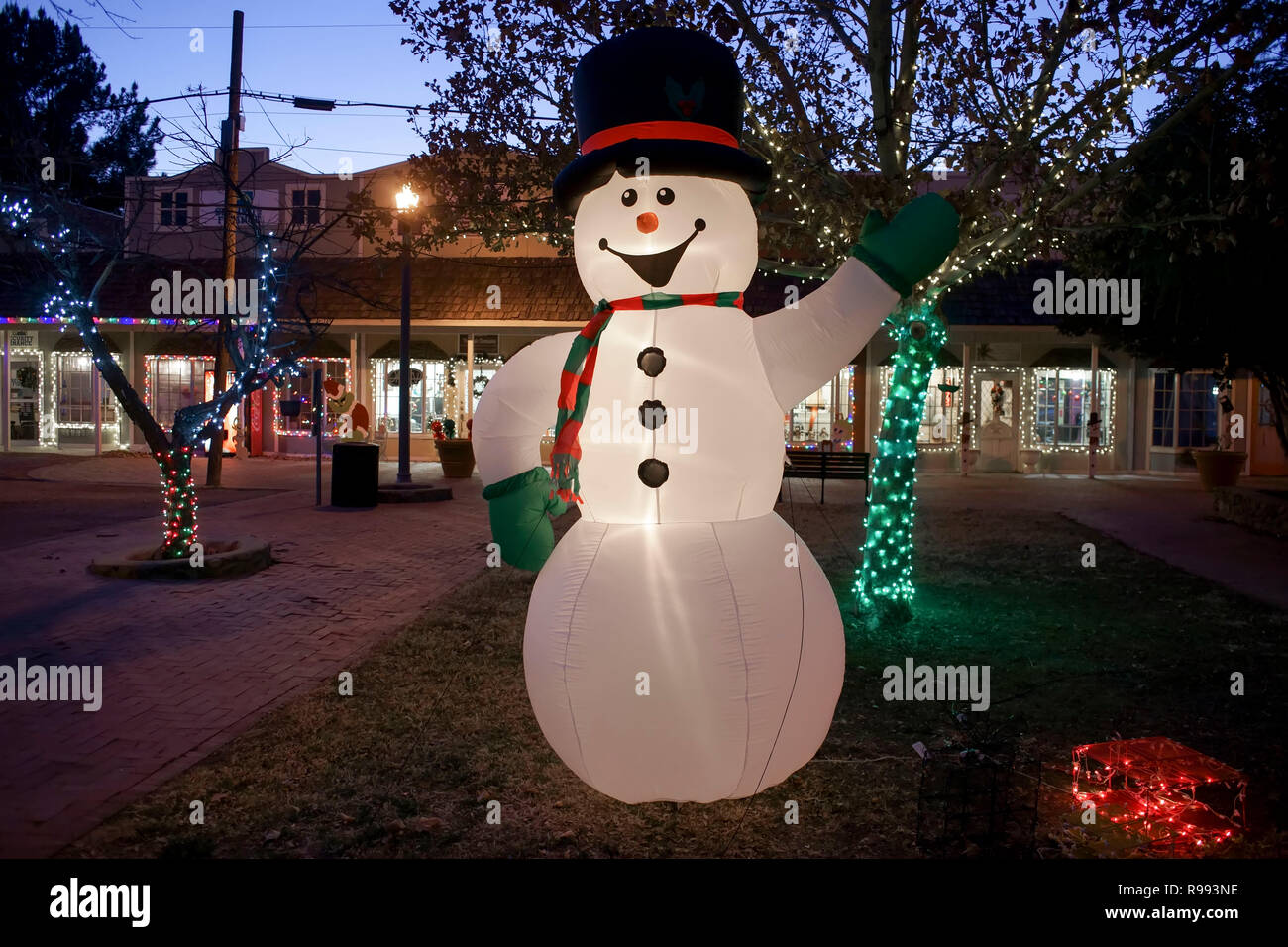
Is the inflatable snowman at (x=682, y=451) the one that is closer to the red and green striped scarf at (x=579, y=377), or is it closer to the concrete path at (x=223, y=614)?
the red and green striped scarf at (x=579, y=377)

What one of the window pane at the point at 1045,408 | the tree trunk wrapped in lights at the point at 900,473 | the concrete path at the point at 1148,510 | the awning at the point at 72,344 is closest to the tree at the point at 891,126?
the tree trunk wrapped in lights at the point at 900,473

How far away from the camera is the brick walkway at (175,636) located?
13.7 ft

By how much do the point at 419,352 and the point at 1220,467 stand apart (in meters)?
16.0

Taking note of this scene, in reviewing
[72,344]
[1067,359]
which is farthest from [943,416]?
[72,344]

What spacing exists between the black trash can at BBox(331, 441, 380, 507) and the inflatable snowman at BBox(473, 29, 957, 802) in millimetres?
10572

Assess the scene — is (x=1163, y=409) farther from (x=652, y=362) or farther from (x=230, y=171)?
(x=652, y=362)

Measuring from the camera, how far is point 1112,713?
5.19 metres

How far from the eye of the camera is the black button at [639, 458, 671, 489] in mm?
3277

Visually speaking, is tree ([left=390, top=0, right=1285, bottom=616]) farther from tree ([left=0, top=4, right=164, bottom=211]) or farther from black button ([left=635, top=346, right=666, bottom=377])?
tree ([left=0, top=4, right=164, bottom=211])

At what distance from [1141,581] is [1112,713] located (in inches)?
169

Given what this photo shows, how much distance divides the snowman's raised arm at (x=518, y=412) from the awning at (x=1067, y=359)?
18790mm

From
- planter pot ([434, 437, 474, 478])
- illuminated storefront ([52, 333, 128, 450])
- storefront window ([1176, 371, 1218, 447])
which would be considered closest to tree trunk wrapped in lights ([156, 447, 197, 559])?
planter pot ([434, 437, 474, 478])

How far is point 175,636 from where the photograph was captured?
21.7 ft
